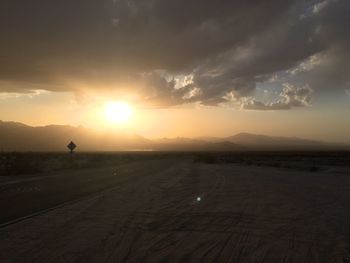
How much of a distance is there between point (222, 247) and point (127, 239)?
7.38 feet

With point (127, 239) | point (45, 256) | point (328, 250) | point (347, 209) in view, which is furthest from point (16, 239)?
point (347, 209)

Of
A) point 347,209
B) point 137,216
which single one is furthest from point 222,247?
point 347,209

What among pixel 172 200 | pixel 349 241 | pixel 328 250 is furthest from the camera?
pixel 172 200

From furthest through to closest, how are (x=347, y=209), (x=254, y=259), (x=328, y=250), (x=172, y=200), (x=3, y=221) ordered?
(x=172, y=200), (x=347, y=209), (x=3, y=221), (x=328, y=250), (x=254, y=259)

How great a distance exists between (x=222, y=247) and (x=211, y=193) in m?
11.0

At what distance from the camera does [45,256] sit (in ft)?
27.9

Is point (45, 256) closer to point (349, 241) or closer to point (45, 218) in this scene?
point (45, 218)

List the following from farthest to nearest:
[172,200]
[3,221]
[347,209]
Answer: [172,200], [347,209], [3,221]

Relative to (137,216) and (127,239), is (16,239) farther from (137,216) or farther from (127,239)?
(137,216)

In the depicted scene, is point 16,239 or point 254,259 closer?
point 254,259

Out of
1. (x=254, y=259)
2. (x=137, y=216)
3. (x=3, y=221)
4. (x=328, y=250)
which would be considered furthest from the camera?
(x=137, y=216)

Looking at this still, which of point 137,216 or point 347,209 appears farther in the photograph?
point 347,209

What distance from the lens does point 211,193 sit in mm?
20234

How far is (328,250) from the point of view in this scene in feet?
29.9
